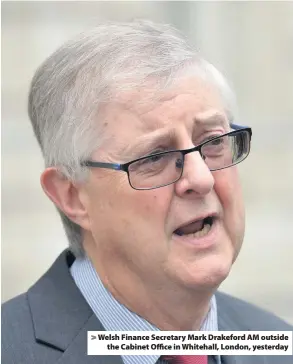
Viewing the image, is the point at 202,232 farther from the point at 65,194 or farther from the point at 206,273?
the point at 65,194

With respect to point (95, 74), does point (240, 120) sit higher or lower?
lower

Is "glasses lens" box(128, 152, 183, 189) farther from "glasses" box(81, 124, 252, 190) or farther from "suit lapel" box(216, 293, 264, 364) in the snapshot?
"suit lapel" box(216, 293, 264, 364)

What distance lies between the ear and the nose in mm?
241

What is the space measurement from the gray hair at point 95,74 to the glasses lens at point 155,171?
10 cm

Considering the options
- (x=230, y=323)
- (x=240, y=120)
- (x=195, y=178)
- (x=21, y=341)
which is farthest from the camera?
(x=240, y=120)

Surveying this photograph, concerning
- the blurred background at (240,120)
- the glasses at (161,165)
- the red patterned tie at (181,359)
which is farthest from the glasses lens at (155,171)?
the blurred background at (240,120)

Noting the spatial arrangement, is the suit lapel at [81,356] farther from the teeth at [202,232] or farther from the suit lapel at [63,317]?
the teeth at [202,232]

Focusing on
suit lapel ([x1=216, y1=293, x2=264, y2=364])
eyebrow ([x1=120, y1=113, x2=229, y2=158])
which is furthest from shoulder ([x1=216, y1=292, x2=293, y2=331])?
eyebrow ([x1=120, y1=113, x2=229, y2=158])

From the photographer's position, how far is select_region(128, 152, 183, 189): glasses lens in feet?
3.78

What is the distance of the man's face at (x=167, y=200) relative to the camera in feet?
3.74

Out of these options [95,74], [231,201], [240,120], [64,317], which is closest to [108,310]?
[64,317]

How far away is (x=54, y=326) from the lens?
1233mm

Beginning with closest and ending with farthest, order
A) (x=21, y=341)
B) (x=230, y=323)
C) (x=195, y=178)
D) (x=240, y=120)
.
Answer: (x=195, y=178) → (x=21, y=341) → (x=230, y=323) → (x=240, y=120)

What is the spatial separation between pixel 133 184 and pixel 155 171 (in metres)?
0.05
